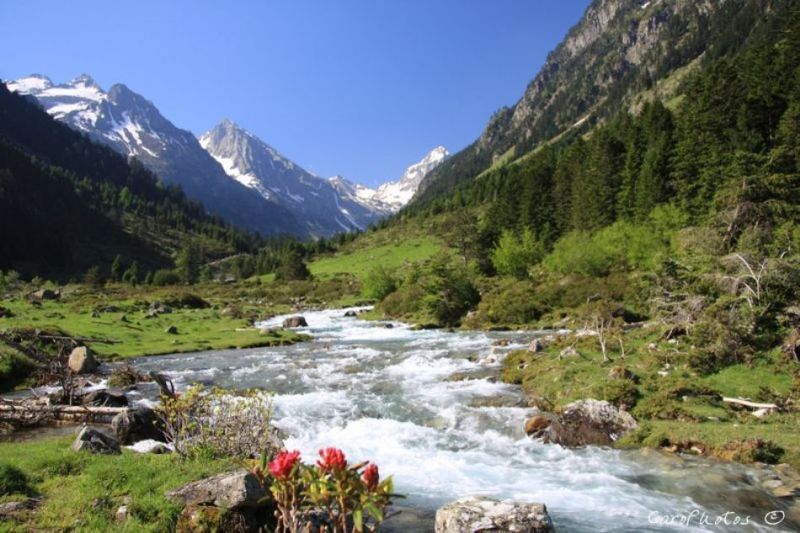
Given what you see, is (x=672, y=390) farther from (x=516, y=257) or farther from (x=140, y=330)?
(x=516, y=257)

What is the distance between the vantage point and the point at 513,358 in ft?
90.8

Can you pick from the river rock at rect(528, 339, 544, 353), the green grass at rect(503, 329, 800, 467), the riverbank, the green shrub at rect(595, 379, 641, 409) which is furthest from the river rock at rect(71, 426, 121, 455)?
the river rock at rect(528, 339, 544, 353)

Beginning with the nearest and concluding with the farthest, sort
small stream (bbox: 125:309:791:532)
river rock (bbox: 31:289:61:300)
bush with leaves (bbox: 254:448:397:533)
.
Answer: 1. bush with leaves (bbox: 254:448:397:533)
2. small stream (bbox: 125:309:791:532)
3. river rock (bbox: 31:289:61:300)

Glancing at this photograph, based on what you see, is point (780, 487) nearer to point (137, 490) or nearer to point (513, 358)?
point (137, 490)

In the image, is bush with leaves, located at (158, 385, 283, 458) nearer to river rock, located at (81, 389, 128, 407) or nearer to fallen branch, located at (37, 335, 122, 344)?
river rock, located at (81, 389, 128, 407)

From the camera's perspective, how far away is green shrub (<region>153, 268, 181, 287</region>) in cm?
12943

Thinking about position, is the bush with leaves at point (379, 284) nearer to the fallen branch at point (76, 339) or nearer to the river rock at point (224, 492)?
the fallen branch at point (76, 339)

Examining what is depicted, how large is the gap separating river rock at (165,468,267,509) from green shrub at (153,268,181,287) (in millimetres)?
133133

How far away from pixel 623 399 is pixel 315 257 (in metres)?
159

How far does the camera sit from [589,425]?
51.5 ft

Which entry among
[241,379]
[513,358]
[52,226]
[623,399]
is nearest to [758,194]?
[513,358]

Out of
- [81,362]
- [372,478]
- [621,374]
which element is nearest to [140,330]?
[81,362]

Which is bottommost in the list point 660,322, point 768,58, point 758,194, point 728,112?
point 660,322

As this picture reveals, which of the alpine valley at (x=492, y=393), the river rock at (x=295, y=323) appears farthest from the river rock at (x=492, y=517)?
the river rock at (x=295, y=323)
